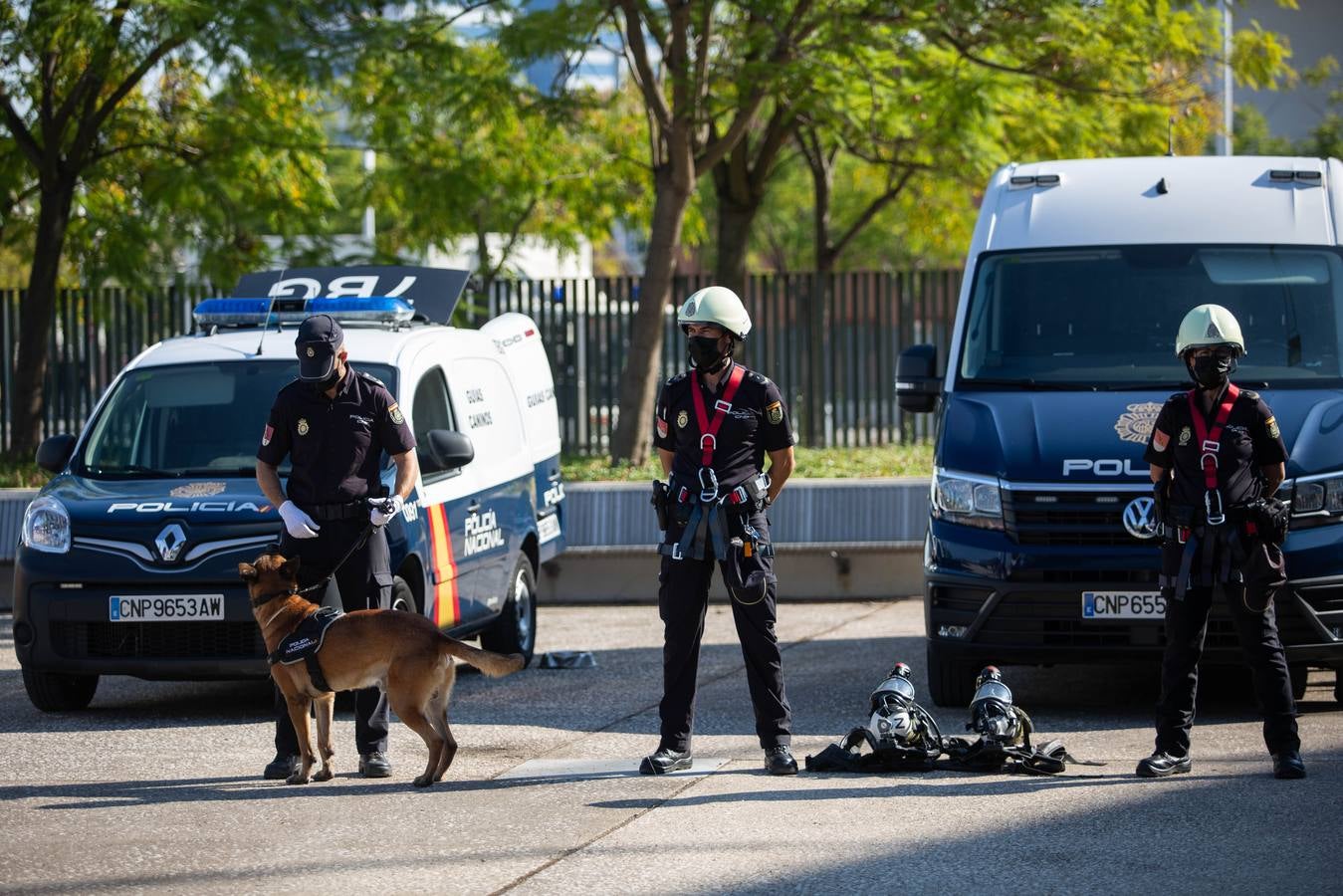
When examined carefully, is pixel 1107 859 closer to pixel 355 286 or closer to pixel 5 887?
pixel 5 887

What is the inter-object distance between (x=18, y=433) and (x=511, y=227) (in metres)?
9.34

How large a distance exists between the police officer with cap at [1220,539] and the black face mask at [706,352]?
182cm

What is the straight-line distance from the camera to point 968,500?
28.1 ft

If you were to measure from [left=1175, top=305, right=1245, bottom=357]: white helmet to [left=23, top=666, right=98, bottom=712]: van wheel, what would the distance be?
547 cm

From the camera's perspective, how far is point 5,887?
562 cm

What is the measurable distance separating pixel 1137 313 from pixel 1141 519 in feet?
4.78

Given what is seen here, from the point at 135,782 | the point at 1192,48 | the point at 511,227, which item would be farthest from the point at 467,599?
the point at 511,227

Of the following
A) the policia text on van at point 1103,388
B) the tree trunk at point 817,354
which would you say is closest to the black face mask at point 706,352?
the policia text on van at point 1103,388

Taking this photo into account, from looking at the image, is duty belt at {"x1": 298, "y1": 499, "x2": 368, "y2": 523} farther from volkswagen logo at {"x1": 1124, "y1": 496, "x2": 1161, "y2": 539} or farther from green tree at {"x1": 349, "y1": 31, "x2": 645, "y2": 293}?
green tree at {"x1": 349, "y1": 31, "x2": 645, "y2": 293}

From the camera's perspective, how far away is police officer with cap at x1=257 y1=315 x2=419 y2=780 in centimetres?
743

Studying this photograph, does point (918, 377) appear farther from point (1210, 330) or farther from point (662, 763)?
point (662, 763)

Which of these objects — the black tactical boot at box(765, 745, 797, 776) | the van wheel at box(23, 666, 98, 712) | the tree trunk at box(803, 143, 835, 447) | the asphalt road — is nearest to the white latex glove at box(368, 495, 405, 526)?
the asphalt road

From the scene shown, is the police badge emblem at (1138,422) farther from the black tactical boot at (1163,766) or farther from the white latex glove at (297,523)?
the white latex glove at (297,523)

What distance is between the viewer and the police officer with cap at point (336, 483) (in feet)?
24.4
